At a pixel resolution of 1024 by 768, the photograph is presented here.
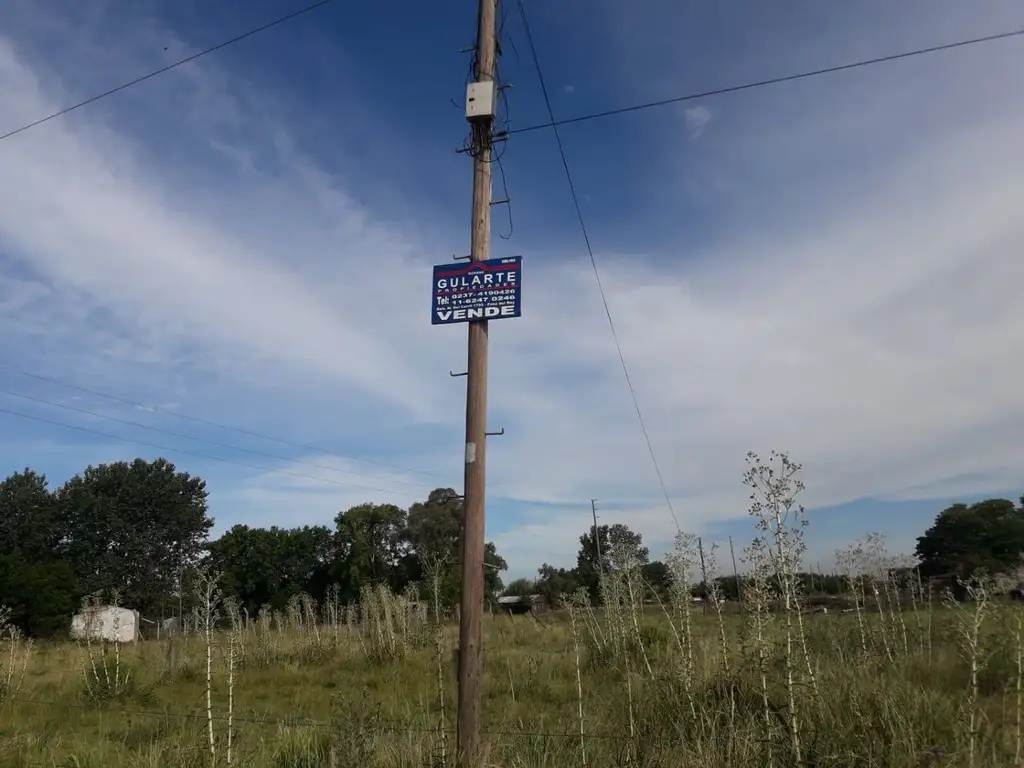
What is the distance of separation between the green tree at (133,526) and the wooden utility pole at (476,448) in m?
45.9

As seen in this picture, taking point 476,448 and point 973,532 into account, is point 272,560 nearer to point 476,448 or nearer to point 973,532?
point 973,532

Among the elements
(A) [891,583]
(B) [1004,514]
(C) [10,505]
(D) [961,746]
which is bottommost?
(D) [961,746]

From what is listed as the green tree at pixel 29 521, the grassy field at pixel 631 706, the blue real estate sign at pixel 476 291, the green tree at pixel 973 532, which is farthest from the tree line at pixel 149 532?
the blue real estate sign at pixel 476 291

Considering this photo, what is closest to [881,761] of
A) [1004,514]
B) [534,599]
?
[1004,514]

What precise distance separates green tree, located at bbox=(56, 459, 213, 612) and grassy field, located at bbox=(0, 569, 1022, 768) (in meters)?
36.0

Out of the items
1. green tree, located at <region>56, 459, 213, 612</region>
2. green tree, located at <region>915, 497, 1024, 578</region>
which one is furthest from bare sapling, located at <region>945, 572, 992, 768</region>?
green tree, located at <region>56, 459, 213, 612</region>

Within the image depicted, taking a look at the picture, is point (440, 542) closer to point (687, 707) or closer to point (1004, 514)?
point (1004, 514)

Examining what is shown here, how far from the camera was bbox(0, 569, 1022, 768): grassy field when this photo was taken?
13.7 feet

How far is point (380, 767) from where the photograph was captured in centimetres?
453

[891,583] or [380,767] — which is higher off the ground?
[891,583]

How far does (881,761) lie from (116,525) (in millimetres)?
48654

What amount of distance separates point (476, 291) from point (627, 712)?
366cm

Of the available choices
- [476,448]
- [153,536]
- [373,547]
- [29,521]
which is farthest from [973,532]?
[29,521]

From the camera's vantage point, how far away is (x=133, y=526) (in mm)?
44125
